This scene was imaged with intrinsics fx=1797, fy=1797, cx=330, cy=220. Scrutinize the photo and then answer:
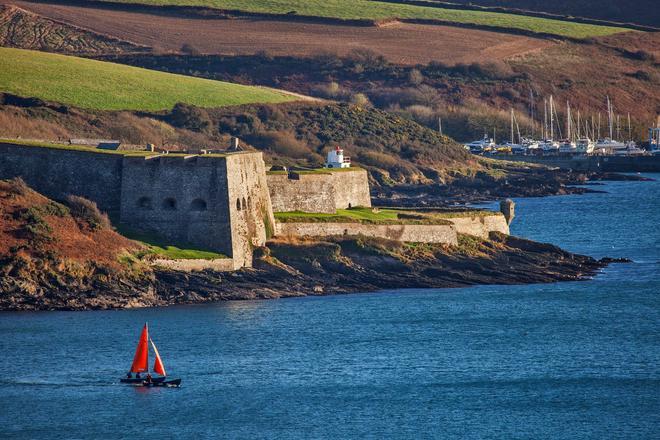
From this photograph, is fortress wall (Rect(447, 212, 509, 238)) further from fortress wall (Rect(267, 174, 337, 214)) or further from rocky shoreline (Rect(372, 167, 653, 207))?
rocky shoreline (Rect(372, 167, 653, 207))

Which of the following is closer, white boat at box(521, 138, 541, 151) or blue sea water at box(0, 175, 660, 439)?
blue sea water at box(0, 175, 660, 439)

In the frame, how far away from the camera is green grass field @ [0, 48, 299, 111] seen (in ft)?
434

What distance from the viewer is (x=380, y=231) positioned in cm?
8756

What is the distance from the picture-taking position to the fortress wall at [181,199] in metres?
80.7

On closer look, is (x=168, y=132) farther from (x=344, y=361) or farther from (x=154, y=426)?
(x=154, y=426)

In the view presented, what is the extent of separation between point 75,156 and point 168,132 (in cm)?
4700

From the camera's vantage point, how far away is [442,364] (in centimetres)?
6681

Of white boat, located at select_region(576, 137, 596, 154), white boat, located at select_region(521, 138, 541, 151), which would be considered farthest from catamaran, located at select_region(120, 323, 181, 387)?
white boat, located at select_region(576, 137, 596, 154)

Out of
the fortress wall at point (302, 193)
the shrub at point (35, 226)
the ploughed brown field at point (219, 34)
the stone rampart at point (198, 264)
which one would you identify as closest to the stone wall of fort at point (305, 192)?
the fortress wall at point (302, 193)

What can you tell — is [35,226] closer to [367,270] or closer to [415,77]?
[367,270]

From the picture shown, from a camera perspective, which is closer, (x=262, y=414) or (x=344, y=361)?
(x=262, y=414)

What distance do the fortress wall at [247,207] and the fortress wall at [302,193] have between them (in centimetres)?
427

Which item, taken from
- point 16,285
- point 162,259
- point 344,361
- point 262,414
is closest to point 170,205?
point 162,259

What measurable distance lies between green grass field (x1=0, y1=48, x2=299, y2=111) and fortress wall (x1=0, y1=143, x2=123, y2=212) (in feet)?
147
